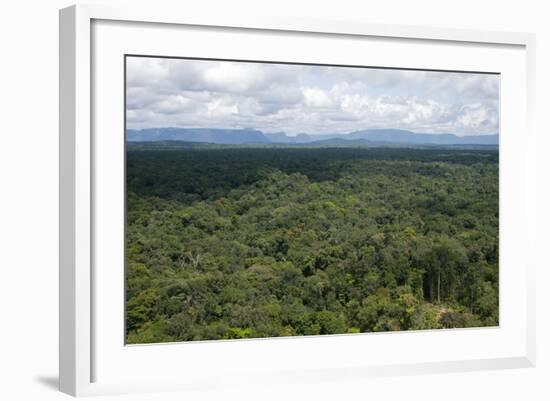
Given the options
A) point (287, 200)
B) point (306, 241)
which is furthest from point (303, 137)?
point (306, 241)

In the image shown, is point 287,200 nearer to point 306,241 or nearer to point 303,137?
point 306,241

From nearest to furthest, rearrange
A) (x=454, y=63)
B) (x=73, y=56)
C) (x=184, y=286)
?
(x=73, y=56)
(x=184, y=286)
(x=454, y=63)

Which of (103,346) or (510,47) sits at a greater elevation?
(510,47)

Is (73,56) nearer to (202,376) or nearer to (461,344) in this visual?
(202,376)

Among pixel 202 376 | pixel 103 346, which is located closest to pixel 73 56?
pixel 103 346

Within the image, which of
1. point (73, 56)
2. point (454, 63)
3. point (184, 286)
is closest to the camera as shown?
point (73, 56)
